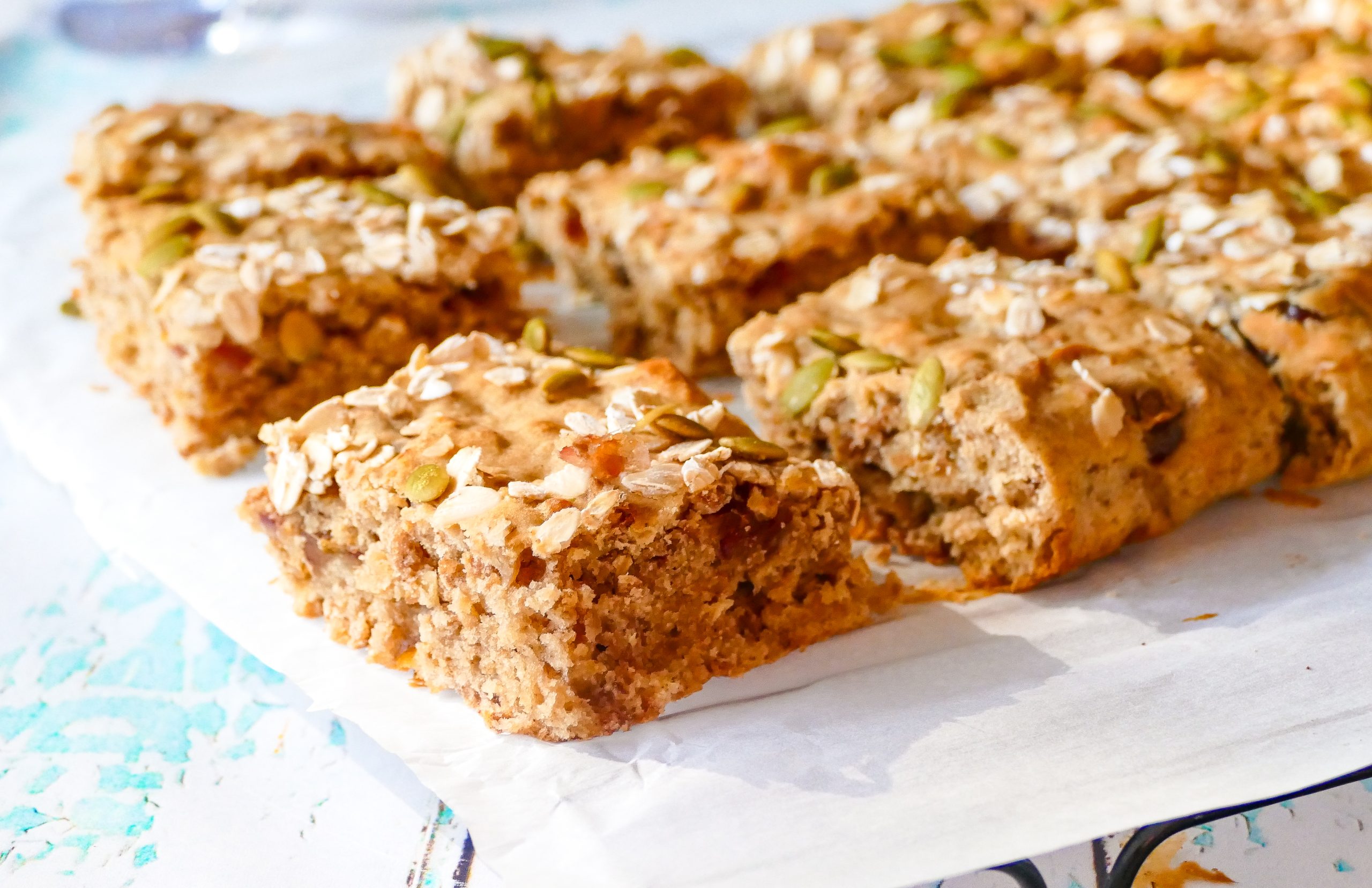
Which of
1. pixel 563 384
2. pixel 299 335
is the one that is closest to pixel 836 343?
pixel 563 384

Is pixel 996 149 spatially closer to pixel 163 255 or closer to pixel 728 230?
pixel 728 230

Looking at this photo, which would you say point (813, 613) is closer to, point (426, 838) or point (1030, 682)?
point (1030, 682)

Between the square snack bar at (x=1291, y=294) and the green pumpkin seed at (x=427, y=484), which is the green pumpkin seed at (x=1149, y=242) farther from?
the green pumpkin seed at (x=427, y=484)

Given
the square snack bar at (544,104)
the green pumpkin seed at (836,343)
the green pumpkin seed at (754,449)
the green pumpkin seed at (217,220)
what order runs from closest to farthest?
the green pumpkin seed at (754,449), the green pumpkin seed at (836,343), the green pumpkin seed at (217,220), the square snack bar at (544,104)

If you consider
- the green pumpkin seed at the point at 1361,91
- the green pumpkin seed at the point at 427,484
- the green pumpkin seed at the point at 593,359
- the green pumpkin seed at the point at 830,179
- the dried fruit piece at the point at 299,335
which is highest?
the green pumpkin seed at the point at 1361,91

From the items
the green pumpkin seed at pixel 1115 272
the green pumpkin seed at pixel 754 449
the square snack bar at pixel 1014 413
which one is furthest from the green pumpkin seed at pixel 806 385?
the green pumpkin seed at pixel 1115 272

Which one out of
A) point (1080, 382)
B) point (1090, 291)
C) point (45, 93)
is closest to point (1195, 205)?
point (1090, 291)

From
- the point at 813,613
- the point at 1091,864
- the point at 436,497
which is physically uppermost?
the point at 436,497
